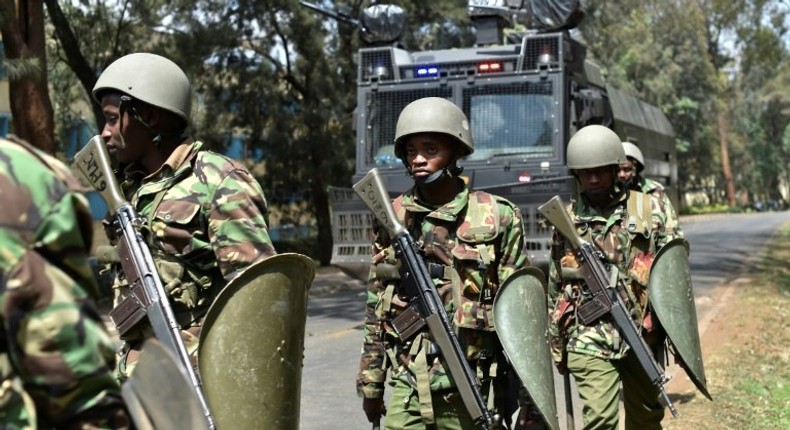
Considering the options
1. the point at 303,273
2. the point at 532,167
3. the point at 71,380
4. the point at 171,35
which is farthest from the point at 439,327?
the point at 171,35

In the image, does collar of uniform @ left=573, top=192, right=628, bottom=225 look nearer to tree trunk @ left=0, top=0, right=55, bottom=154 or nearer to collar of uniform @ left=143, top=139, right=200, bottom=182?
collar of uniform @ left=143, top=139, right=200, bottom=182

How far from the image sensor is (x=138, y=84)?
356 centimetres

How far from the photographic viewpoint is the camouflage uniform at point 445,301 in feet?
13.7

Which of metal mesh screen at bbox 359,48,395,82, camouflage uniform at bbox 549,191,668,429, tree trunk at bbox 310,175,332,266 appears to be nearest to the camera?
camouflage uniform at bbox 549,191,668,429

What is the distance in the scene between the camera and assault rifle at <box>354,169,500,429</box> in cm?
408

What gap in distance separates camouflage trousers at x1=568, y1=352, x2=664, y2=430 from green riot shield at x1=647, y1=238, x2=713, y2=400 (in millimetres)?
218

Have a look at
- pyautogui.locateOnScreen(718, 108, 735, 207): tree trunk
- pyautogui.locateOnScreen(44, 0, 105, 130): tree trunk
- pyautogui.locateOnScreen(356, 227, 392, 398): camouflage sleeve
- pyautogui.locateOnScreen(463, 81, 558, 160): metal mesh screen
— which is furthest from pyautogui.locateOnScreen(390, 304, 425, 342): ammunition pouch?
pyautogui.locateOnScreen(718, 108, 735, 207): tree trunk

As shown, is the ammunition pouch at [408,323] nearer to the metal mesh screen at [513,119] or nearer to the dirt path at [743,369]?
the dirt path at [743,369]

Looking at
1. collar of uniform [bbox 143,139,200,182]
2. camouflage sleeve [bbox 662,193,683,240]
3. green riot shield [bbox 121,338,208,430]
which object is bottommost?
green riot shield [bbox 121,338,208,430]

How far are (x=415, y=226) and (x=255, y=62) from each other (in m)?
18.9

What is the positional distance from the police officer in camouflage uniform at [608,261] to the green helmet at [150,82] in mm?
2508

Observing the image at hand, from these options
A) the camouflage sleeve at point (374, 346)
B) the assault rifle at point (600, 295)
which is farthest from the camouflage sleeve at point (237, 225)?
the assault rifle at point (600, 295)

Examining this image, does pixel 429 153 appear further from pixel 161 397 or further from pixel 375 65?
pixel 375 65

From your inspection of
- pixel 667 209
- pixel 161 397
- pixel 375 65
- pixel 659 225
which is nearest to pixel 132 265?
pixel 161 397
